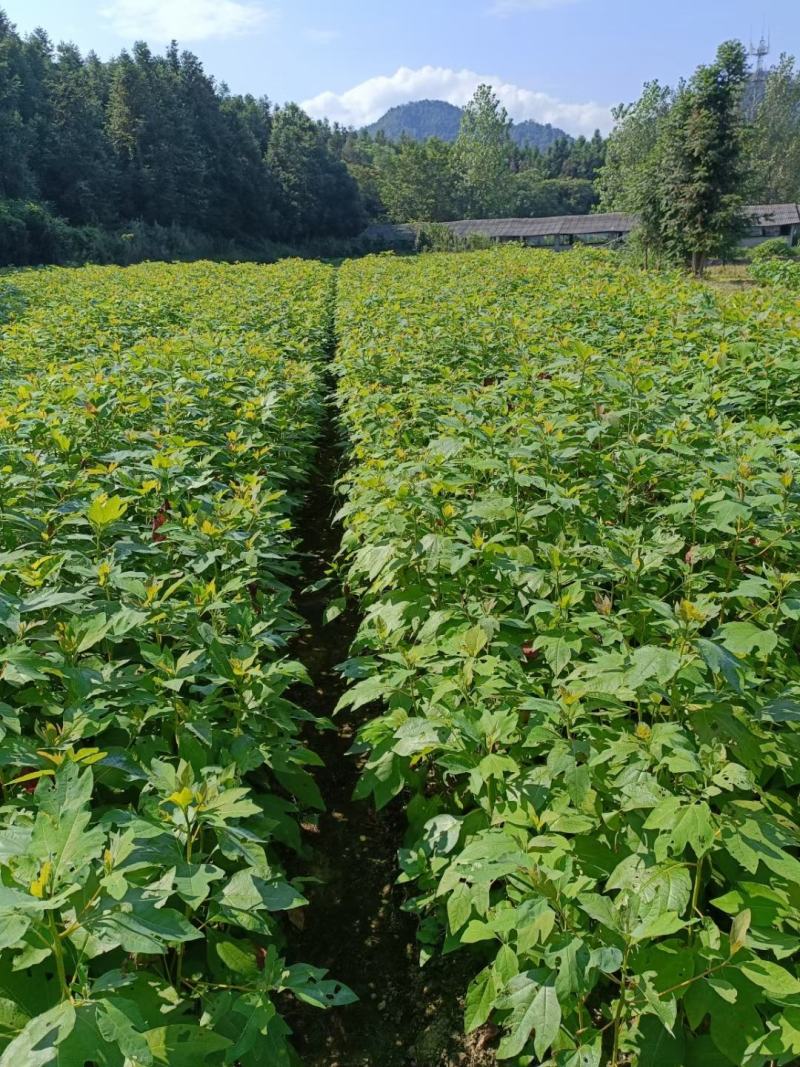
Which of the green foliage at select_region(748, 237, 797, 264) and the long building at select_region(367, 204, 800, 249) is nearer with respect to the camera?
the green foliage at select_region(748, 237, 797, 264)

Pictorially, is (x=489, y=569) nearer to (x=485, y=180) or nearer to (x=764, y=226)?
(x=764, y=226)

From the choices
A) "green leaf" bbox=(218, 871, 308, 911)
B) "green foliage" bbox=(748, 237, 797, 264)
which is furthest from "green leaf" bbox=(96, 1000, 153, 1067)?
"green foliage" bbox=(748, 237, 797, 264)

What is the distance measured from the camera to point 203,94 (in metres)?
55.0

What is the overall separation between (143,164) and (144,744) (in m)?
53.7

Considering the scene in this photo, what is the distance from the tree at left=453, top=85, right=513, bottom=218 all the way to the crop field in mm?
72315

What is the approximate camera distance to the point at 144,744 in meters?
1.84

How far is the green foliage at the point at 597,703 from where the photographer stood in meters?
1.49

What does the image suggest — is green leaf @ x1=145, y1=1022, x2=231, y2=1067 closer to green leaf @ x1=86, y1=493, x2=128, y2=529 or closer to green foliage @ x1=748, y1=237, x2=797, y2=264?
green leaf @ x1=86, y1=493, x2=128, y2=529

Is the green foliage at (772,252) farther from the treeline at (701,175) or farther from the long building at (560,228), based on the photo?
the long building at (560,228)

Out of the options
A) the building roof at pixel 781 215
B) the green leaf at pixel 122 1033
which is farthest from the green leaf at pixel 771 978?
the building roof at pixel 781 215

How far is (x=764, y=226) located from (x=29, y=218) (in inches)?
1755

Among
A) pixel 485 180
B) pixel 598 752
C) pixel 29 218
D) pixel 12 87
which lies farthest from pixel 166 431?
pixel 485 180

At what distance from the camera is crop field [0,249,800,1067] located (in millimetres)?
1378

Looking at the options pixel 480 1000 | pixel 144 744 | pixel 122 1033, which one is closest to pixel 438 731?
pixel 480 1000
